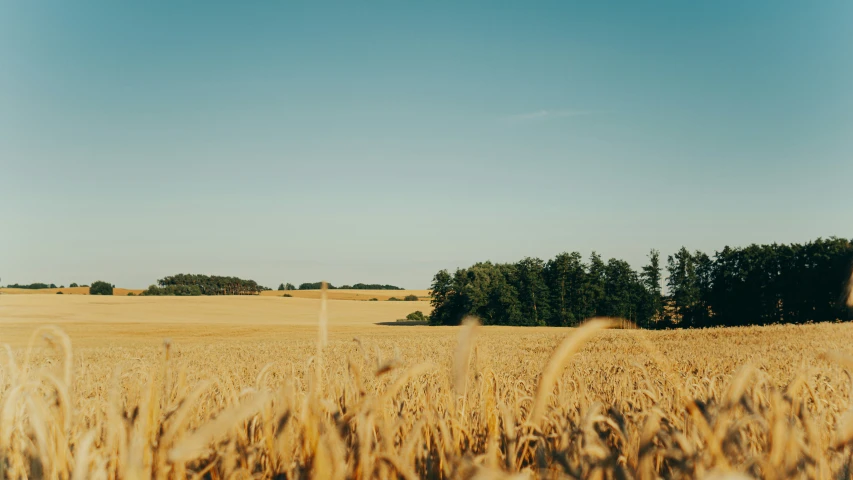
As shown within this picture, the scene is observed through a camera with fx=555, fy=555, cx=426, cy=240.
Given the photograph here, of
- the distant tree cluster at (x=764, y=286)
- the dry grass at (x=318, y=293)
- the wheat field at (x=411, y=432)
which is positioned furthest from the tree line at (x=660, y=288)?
the wheat field at (x=411, y=432)

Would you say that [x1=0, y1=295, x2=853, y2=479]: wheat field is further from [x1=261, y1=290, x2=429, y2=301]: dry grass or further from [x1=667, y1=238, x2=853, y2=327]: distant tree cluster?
[x1=261, y1=290, x2=429, y2=301]: dry grass

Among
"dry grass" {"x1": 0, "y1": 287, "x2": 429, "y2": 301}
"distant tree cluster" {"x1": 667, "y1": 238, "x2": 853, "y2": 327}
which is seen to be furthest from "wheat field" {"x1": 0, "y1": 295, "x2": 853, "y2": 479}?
"dry grass" {"x1": 0, "y1": 287, "x2": 429, "y2": 301}

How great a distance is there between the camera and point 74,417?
2.59m

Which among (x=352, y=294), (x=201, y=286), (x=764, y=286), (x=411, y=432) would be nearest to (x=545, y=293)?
(x=764, y=286)

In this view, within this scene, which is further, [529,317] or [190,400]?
[529,317]

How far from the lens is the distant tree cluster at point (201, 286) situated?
280ft

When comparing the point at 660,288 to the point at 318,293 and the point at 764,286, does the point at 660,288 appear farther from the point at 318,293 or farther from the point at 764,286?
the point at 318,293

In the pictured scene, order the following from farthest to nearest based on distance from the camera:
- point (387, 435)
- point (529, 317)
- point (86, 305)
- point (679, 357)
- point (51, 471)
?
1. point (529, 317)
2. point (86, 305)
3. point (679, 357)
4. point (51, 471)
5. point (387, 435)

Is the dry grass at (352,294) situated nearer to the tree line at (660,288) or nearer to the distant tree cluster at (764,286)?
the tree line at (660,288)

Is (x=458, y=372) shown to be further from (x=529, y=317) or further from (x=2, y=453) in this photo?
(x=529, y=317)

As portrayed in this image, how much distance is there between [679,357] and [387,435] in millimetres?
14783

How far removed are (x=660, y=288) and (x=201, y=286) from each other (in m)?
71.8

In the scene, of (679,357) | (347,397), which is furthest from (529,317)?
(347,397)

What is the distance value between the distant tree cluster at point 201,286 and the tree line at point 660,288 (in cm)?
4063
